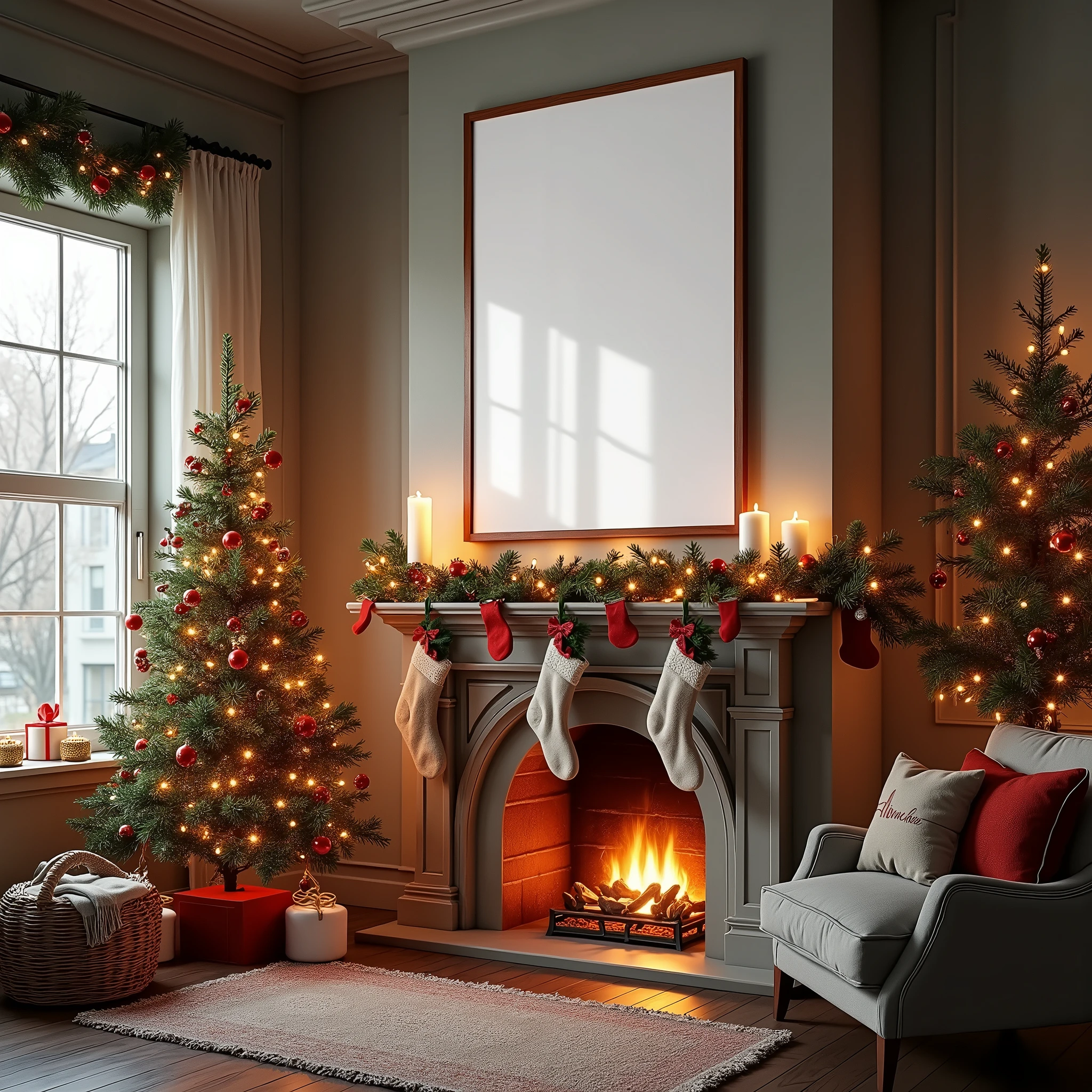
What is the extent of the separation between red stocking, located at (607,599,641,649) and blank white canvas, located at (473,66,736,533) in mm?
406

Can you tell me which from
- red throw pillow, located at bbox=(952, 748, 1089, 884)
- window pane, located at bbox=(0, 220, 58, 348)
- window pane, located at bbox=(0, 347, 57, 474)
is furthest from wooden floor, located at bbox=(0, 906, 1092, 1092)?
window pane, located at bbox=(0, 220, 58, 348)

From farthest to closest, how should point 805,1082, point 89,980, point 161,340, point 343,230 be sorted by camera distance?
point 343,230
point 161,340
point 89,980
point 805,1082

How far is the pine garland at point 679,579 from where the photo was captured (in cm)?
431

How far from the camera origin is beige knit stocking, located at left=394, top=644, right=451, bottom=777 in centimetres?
492

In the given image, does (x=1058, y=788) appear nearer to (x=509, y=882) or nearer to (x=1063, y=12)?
(x=509, y=882)

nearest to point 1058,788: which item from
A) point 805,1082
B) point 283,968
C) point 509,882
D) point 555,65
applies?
point 805,1082

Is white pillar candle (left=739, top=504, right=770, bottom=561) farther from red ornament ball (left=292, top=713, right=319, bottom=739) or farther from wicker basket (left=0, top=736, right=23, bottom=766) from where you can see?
wicker basket (left=0, top=736, right=23, bottom=766)

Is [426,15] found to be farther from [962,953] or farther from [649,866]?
[962,953]

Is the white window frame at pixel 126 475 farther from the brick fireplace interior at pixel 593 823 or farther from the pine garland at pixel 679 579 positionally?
the brick fireplace interior at pixel 593 823

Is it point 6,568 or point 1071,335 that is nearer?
point 1071,335

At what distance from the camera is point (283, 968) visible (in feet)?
14.7

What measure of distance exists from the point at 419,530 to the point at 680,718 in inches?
51.6

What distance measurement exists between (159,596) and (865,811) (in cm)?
281

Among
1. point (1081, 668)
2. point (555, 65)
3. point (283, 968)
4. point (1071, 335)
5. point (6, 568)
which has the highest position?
point (555, 65)
